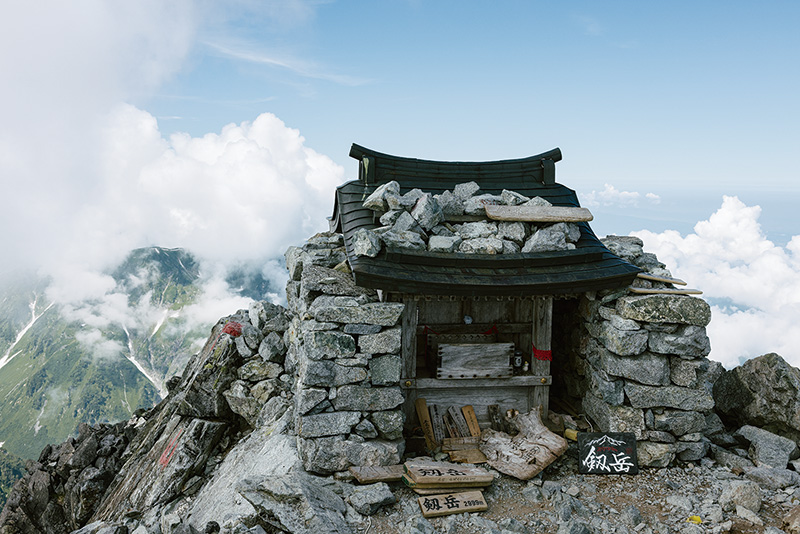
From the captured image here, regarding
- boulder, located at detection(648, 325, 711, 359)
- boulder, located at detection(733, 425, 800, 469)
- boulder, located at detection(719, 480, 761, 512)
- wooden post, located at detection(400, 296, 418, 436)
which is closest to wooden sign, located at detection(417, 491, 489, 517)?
wooden post, located at detection(400, 296, 418, 436)

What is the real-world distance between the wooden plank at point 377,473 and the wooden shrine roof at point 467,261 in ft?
8.16

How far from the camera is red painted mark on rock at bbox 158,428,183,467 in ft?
29.7

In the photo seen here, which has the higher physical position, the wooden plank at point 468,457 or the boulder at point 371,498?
the wooden plank at point 468,457

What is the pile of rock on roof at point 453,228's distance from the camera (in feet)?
24.9

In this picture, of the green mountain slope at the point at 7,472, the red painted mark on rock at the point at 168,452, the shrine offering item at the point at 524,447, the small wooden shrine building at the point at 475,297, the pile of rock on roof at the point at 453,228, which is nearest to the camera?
the shrine offering item at the point at 524,447

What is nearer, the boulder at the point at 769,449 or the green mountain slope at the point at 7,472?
the boulder at the point at 769,449

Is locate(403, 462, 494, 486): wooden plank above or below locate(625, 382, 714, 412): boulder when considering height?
below

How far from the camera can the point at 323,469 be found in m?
6.78

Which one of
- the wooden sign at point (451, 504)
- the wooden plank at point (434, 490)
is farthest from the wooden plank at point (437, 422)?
the wooden sign at point (451, 504)

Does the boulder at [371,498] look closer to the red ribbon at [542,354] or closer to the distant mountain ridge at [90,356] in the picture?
the red ribbon at [542,354]

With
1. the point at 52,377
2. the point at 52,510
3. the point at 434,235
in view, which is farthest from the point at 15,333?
the point at 434,235

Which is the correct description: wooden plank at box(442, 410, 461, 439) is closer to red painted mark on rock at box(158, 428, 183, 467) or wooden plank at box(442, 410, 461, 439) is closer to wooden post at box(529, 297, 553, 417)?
wooden post at box(529, 297, 553, 417)

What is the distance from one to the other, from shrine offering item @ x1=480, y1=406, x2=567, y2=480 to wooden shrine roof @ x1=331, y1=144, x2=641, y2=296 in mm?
2219

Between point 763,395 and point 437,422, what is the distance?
5925 mm
